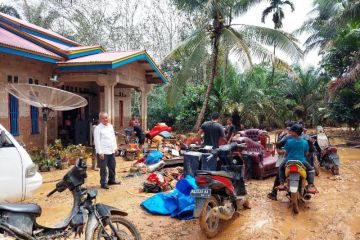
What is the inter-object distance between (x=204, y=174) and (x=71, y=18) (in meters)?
29.2

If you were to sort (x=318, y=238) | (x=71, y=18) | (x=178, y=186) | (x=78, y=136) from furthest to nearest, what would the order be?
(x=71, y=18) < (x=78, y=136) < (x=178, y=186) < (x=318, y=238)

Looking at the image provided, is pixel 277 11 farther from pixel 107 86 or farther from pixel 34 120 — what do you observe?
pixel 34 120

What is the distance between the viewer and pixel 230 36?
1536 centimetres

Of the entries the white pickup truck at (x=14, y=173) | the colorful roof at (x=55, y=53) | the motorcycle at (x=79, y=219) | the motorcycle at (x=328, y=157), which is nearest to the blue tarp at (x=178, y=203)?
the motorcycle at (x=79, y=219)

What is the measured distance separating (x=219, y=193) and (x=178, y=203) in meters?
0.81

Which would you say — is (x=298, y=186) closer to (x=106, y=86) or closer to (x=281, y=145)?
(x=281, y=145)

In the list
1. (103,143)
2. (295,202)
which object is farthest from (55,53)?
(295,202)

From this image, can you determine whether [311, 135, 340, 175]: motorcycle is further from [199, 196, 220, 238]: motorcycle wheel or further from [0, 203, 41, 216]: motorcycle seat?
[0, 203, 41, 216]: motorcycle seat

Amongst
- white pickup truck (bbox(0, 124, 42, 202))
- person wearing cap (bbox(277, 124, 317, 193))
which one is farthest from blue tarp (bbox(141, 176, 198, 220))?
white pickup truck (bbox(0, 124, 42, 202))

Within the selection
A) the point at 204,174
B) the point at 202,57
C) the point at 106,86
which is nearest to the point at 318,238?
the point at 204,174

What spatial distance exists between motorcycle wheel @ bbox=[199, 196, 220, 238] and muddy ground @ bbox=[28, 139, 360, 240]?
0.45 feet

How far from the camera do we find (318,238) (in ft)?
15.7

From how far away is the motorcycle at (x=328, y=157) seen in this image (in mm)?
8984

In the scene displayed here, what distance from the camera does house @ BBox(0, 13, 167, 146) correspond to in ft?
35.2
